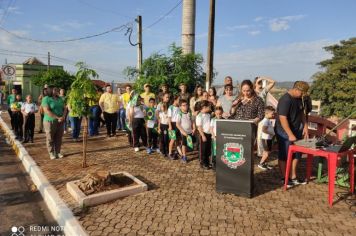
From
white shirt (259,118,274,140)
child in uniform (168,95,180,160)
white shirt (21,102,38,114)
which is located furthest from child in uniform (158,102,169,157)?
white shirt (21,102,38,114)

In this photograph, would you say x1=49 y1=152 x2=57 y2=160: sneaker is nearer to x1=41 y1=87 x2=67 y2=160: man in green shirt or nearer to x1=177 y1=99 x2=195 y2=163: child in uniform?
x1=41 y1=87 x2=67 y2=160: man in green shirt

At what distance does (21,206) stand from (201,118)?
3865 mm

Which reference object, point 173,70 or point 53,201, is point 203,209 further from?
point 173,70

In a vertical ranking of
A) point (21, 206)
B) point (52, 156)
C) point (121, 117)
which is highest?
point (121, 117)

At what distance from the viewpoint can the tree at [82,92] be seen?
23.0 ft

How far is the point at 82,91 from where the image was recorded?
7.18 metres

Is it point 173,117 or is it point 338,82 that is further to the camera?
point 338,82

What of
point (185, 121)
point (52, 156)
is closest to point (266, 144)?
point (185, 121)

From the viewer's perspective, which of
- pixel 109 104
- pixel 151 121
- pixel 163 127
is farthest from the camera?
pixel 109 104

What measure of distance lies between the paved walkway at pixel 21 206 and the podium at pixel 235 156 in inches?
109

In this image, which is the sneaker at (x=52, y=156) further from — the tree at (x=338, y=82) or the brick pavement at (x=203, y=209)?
the tree at (x=338, y=82)

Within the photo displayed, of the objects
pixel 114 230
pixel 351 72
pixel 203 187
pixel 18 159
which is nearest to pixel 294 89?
pixel 203 187

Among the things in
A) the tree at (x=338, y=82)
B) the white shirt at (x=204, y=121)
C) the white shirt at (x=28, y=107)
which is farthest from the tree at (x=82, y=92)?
the tree at (x=338, y=82)

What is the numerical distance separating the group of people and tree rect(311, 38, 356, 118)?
30.4m
